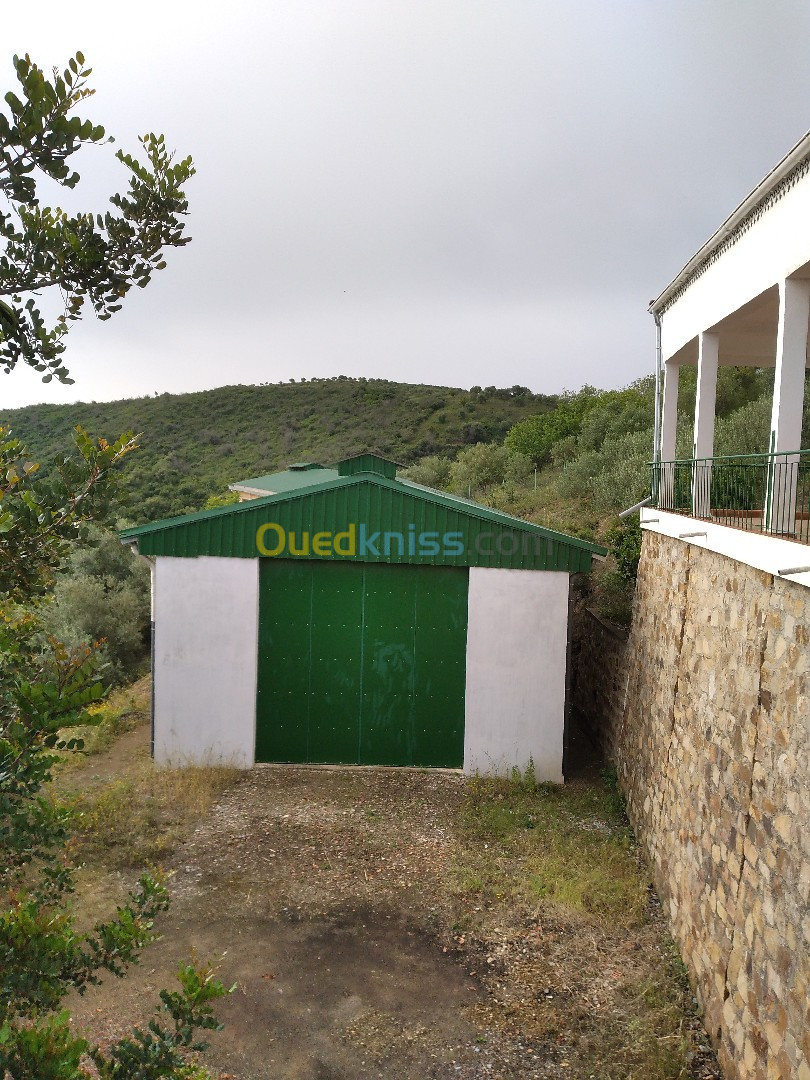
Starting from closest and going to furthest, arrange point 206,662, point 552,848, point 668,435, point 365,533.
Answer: point 552,848 → point 668,435 → point 365,533 → point 206,662

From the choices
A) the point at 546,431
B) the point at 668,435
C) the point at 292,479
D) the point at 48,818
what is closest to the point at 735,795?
the point at 48,818

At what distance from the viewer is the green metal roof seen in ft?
35.4

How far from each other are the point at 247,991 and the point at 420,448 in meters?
43.9

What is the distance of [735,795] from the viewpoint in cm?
555

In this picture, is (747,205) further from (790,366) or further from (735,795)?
(735,795)

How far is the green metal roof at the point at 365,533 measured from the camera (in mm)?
10789

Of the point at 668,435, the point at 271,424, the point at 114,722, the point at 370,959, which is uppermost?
the point at 271,424

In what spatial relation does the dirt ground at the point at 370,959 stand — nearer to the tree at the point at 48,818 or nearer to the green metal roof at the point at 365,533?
the tree at the point at 48,818

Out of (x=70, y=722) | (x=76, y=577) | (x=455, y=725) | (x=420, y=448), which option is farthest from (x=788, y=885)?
(x=420, y=448)

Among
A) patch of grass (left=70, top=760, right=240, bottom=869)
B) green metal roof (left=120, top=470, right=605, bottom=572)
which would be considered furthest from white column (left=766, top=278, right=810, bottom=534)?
patch of grass (left=70, top=760, right=240, bottom=869)

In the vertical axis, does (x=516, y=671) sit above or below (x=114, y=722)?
above

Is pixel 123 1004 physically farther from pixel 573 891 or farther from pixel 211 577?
pixel 211 577

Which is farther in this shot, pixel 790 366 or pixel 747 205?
pixel 747 205

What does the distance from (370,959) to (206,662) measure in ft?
17.4
